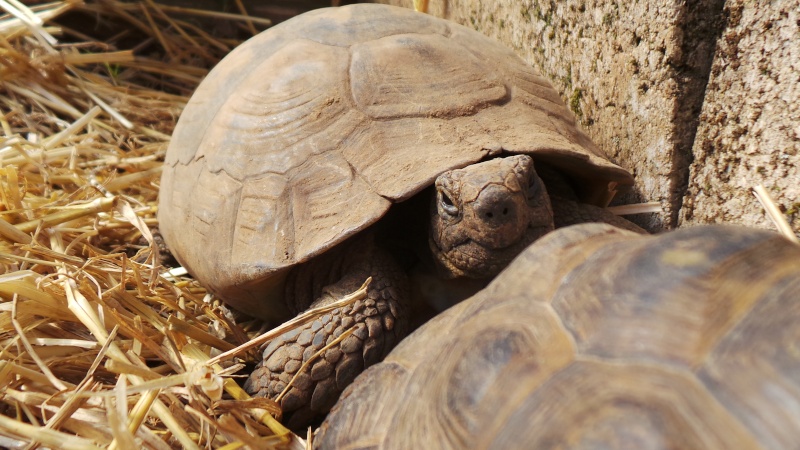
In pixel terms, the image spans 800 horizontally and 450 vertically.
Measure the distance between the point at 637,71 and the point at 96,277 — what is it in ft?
5.67

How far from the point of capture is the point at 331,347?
1.91 metres

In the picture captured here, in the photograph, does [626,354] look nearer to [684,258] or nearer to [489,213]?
[684,258]

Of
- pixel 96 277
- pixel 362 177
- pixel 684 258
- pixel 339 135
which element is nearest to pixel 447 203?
pixel 362 177

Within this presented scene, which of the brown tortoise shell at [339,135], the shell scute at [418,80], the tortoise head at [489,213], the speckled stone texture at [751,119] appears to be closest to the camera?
the speckled stone texture at [751,119]

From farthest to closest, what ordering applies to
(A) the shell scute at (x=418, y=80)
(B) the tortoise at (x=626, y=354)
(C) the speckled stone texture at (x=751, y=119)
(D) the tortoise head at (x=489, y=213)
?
(A) the shell scute at (x=418, y=80) → (D) the tortoise head at (x=489, y=213) → (C) the speckled stone texture at (x=751, y=119) → (B) the tortoise at (x=626, y=354)

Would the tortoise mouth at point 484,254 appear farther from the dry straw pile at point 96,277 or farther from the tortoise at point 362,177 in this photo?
the dry straw pile at point 96,277

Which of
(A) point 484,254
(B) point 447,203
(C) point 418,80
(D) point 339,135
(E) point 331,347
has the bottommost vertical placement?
(E) point 331,347

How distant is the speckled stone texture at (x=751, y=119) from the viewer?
5.29 ft

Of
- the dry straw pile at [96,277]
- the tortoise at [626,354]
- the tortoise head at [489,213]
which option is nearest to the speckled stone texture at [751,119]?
the tortoise head at [489,213]

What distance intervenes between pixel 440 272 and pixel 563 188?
0.49m

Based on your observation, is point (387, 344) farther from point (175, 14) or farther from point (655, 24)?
point (175, 14)

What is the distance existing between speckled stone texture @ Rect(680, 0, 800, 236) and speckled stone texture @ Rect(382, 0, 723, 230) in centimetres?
6

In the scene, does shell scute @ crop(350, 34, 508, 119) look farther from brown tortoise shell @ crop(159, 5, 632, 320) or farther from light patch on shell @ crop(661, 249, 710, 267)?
light patch on shell @ crop(661, 249, 710, 267)

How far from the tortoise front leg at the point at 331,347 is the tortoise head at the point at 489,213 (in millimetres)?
231
